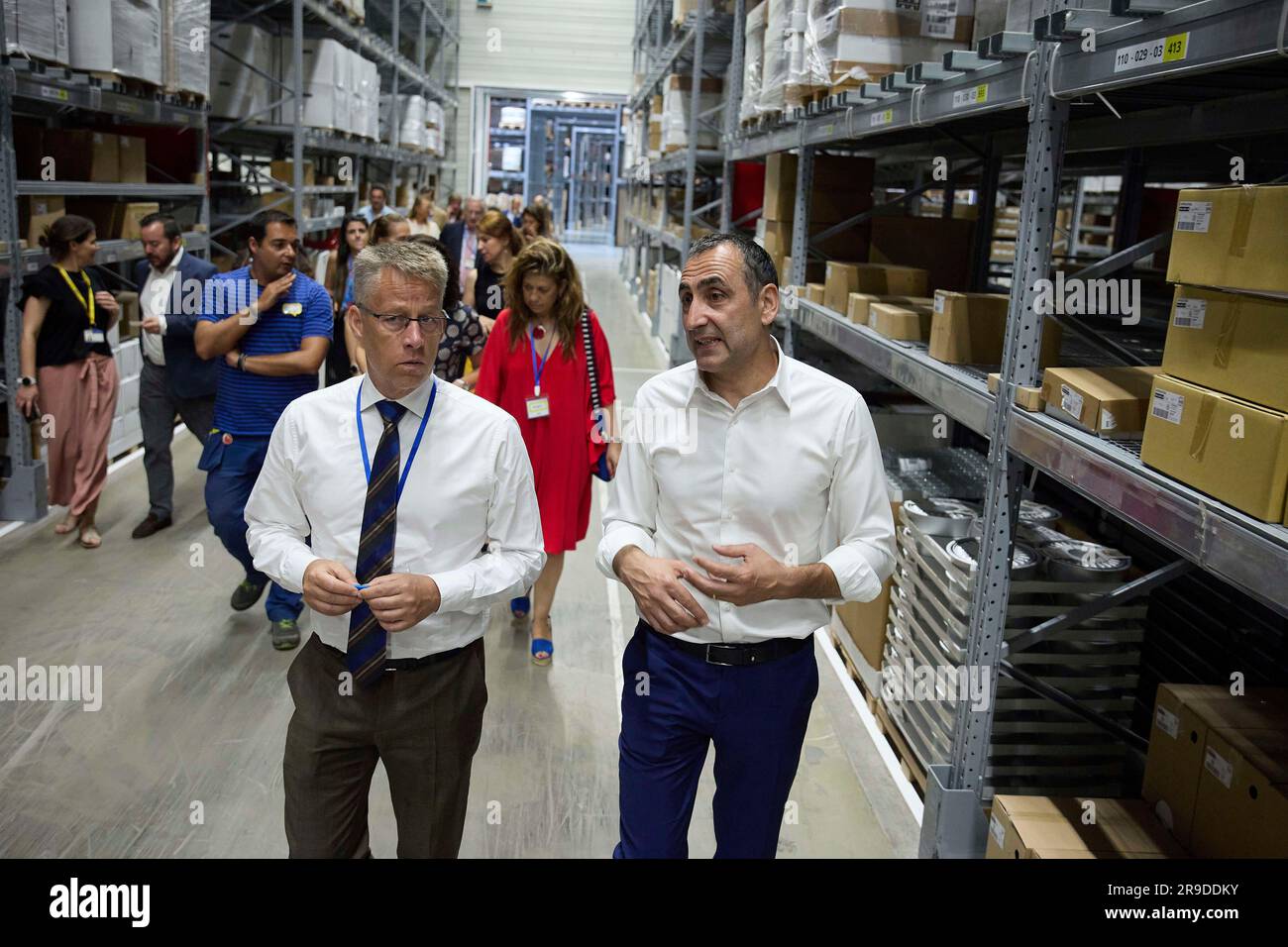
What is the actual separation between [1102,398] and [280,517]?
6.22 ft

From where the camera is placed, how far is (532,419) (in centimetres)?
441

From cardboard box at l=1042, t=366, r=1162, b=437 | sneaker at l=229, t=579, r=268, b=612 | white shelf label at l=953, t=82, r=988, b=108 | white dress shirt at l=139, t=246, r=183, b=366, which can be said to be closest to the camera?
cardboard box at l=1042, t=366, r=1162, b=437

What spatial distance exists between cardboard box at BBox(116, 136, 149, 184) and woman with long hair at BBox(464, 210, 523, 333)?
273 cm

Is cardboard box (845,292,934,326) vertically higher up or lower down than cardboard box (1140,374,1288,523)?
higher up


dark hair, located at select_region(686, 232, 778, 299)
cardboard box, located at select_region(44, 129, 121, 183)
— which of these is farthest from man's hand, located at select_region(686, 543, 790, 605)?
cardboard box, located at select_region(44, 129, 121, 183)

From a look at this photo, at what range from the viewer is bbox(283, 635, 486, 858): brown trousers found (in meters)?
2.16

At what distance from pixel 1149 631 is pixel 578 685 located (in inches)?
88.0

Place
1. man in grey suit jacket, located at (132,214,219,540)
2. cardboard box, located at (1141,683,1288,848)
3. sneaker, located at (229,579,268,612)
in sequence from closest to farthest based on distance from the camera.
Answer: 1. cardboard box, located at (1141,683,1288,848)
2. sneaker, located at (229,579,268,612)
3. man in grey suit jacket, located at (132,214,219,540)

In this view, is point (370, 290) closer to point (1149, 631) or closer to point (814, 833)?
point (814, 833)

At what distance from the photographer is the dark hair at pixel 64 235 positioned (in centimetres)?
561

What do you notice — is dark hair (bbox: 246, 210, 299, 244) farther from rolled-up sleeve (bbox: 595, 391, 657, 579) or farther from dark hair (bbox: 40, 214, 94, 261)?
rolled-up sleeve (bbox: 595, 391, 657, 579)

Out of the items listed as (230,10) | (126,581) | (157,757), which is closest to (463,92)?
(230,10)

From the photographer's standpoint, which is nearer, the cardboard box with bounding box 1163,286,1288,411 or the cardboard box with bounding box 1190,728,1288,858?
the cardboard box with bounding box 1163,286,1288,411

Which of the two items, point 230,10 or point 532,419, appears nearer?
point 532,419
